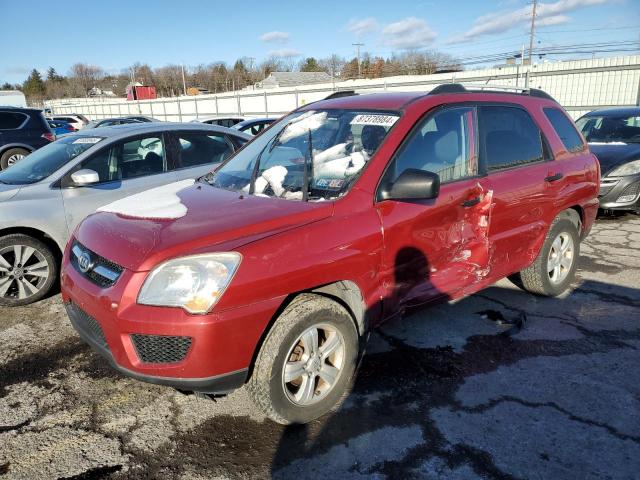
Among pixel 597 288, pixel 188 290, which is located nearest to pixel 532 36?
pixel 597 288

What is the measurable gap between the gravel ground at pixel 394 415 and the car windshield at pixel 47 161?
1.71m

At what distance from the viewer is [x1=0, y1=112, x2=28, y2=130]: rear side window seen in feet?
36.7

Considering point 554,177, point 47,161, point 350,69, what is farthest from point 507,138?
point 350,69

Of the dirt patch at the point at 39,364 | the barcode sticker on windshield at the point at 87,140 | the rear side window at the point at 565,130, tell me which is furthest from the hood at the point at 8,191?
the rear side window at the point at 565,130

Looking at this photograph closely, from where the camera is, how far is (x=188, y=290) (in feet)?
7.64

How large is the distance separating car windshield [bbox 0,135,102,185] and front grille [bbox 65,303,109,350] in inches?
103

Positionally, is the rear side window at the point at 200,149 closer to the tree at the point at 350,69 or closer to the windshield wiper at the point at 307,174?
the windshield wiper at the point at 307,174

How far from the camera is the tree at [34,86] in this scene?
91.8m

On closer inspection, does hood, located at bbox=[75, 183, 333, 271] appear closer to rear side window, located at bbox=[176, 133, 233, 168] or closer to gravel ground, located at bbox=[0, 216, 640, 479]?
gravel ground, located at bbox=[0, 216, 640, 479]

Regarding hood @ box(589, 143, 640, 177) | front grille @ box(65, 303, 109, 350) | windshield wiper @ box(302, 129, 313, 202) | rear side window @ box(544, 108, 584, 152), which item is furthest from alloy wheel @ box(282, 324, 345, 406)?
hood @ box(589, 143, 640, 177)

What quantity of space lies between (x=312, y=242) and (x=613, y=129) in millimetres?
7905

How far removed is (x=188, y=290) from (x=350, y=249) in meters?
0.92

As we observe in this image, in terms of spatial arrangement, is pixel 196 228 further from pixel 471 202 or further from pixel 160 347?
pixel 471 202

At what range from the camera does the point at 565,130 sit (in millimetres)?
4504
